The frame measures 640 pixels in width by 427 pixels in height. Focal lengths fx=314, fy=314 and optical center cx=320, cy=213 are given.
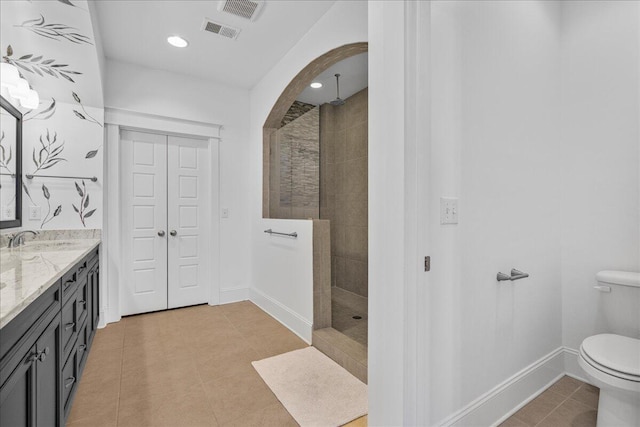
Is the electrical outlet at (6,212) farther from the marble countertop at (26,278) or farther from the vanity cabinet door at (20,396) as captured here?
the vanity cabinet door at (20,396)

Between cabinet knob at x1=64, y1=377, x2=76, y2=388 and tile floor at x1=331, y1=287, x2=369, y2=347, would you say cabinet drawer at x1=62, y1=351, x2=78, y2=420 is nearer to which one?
cabinet knob at x1=64, y1=377, x2=76, y2=388

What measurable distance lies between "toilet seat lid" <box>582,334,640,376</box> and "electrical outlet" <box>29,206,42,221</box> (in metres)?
3.95

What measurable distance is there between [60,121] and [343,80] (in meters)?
2.82

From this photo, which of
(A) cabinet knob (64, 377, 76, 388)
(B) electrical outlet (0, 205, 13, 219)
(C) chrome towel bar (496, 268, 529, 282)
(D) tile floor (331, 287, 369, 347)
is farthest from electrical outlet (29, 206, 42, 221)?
(C) chrome towel bar (496, 268, 529, 282)

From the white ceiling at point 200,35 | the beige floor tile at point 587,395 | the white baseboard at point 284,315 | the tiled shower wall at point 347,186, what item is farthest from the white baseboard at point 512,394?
the white ceiling at point 200,35

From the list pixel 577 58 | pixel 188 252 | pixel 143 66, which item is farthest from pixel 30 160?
pixel 577 58

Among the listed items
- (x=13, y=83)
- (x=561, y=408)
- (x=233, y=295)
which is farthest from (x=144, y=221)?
(x=561, y=408)

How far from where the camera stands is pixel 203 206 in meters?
3.71

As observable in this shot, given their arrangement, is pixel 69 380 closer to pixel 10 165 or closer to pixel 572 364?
pixel 10 165

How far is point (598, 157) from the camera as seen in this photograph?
6.36 feet

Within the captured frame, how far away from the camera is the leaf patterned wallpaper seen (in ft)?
6.91

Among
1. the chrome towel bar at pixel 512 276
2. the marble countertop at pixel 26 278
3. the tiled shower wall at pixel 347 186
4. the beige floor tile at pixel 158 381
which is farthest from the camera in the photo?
the tiled shower wall at pixel 347 186

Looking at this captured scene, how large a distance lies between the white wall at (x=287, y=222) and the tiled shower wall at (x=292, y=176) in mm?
195

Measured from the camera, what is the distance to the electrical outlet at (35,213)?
2.67m
